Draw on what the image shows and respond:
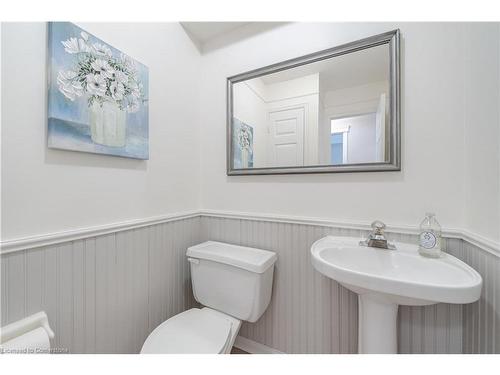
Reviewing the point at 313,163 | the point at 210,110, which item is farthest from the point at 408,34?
the point at 210,110

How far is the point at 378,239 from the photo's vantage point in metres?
0.98

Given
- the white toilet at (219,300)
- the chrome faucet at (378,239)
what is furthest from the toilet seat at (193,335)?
the chrome faucet at (378,239)

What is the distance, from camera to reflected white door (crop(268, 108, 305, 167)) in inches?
48.9

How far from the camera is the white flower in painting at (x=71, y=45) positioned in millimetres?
831

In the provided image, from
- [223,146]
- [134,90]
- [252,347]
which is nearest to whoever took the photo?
[134,90]

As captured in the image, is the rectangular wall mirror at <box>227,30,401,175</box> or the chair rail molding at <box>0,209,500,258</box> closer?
the chair rail molding at <box>0,209,500,258</box>

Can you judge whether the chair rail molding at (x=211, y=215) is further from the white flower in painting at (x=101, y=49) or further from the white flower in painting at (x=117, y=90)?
the white flower in painting at (x=101, y=49)

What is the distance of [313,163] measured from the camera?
1.20 metres

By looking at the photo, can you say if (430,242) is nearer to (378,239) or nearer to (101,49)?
(378,239)

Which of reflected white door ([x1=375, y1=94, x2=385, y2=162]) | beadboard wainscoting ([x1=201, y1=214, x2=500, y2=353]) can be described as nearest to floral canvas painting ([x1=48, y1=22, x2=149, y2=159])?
beadboard wainscoting ([x1=201, y1=214, x2=500, y2=353])

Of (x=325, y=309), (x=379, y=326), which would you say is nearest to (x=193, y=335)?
(x=325, y=309)

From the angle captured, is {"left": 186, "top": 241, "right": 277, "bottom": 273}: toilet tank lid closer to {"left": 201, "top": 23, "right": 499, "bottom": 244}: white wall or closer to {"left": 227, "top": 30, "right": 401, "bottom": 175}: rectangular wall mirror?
{"left": 201, "top": 23, "right": 499, "bottom": 244}: white wall

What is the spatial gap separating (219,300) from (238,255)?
0.27m

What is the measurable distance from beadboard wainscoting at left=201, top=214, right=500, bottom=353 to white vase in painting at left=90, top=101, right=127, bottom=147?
0.75m
